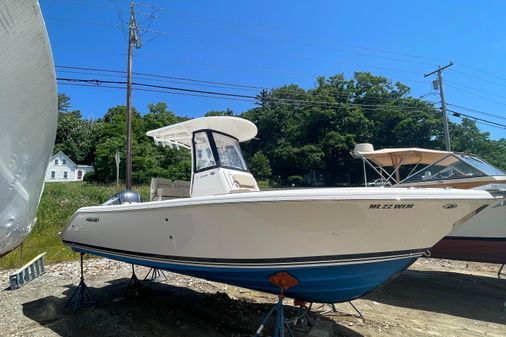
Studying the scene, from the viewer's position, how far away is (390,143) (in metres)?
36.7

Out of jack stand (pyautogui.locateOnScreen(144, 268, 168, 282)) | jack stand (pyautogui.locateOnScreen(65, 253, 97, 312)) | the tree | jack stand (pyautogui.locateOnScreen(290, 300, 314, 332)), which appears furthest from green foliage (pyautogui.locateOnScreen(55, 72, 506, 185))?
jack stand (pyautogui.locateOnScreen(290, 300, 314, 332))

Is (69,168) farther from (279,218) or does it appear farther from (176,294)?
(279,218)

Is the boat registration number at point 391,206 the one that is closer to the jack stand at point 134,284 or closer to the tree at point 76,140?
Result: the jack stand at point 134,284

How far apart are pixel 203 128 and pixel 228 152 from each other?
529 millimetres

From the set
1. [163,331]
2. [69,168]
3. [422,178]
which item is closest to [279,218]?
[163,331]

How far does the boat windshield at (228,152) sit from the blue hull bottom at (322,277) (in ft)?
5.55

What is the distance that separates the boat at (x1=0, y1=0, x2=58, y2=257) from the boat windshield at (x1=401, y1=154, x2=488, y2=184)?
21.2 feet

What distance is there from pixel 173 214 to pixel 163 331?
1.62m

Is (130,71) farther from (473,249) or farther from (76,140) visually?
(76,140)

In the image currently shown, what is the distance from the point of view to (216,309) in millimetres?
5219

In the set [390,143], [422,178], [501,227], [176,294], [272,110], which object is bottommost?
[176,294]

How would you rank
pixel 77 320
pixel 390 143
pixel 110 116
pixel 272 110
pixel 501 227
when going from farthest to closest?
1. pixel 110 116
2. pixel 272 110
3. pixel 390 143
4. pixel 501 227
5. pixel 77 320

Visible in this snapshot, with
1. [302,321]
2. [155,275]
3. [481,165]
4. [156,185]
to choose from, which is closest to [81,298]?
[155,275]

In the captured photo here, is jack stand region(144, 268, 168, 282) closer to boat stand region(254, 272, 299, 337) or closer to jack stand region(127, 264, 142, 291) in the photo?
jack stand region(127, 264, 142, 291)
